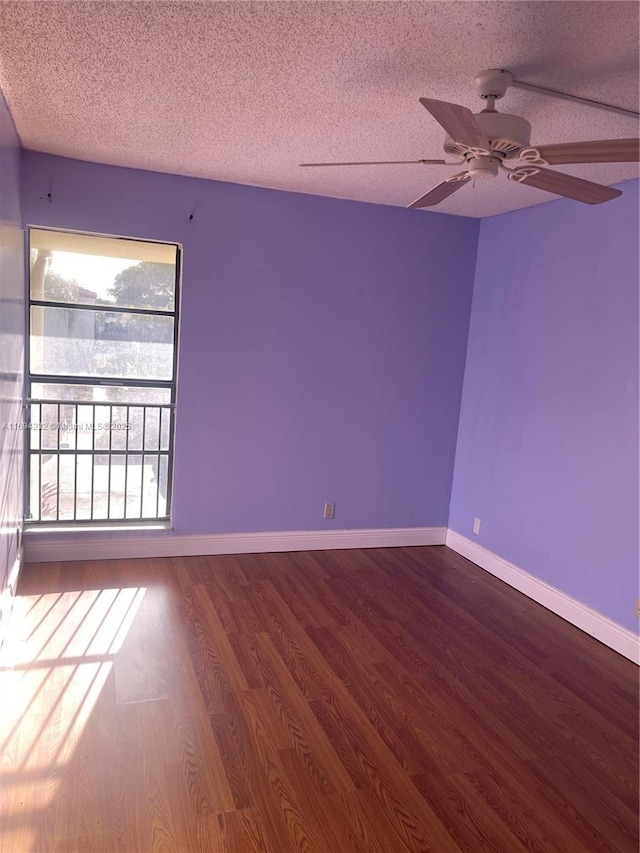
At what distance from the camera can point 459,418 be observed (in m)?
4.36

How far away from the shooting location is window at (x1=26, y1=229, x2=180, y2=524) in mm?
3484

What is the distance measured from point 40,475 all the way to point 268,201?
7.63 ft

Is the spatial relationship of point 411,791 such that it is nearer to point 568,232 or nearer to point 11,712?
point 11,712

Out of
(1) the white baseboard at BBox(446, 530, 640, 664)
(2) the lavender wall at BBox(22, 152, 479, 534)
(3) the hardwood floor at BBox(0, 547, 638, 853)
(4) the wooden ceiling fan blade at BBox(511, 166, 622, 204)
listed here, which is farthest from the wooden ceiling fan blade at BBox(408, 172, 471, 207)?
(1) the white baseboard at BBox(446, 530, 640, 664)

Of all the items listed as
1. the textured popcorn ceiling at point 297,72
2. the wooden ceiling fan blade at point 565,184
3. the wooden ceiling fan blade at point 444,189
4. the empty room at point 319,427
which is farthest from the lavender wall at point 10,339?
the wooden ceiling fan blade at point 565,184

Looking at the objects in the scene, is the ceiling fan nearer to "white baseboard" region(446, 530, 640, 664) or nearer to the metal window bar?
"white baseboard" region(446, 530, 640, 664)

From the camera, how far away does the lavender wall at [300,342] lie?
11.6 feet

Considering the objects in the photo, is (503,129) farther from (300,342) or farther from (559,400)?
(300,342)

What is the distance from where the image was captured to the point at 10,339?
2.72 m

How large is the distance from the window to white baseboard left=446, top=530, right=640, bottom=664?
222 cm

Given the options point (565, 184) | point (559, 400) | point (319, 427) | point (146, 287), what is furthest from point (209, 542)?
point (565, 184)

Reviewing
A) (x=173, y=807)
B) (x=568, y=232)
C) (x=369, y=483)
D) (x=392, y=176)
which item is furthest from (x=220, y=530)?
(x=568, y=232)

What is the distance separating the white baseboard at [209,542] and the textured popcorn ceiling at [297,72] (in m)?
2.33

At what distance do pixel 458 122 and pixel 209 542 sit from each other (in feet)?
9.92
